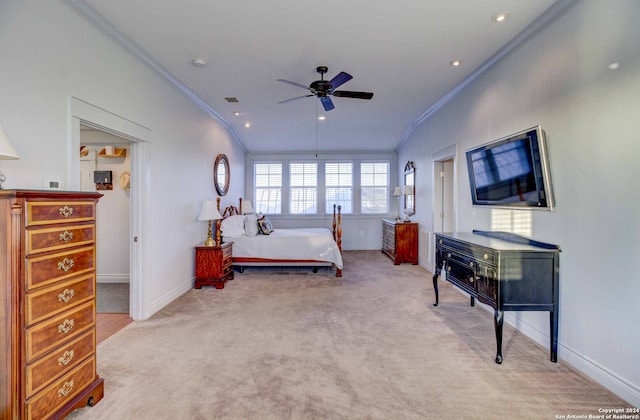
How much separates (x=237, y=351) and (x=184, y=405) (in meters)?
0.71

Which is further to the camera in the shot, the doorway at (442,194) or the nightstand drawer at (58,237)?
the doorway at (442,194)

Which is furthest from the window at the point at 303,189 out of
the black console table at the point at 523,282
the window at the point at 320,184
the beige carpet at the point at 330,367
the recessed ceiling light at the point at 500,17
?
the black console table at the point at 523,282

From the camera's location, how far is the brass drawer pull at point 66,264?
165 centimetres

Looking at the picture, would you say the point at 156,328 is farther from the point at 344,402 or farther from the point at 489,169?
the point at 489,169

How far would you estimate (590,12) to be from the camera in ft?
7.19

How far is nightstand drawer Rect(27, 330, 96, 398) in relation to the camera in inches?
59.4

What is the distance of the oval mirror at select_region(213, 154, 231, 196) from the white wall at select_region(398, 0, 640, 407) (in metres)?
4.65

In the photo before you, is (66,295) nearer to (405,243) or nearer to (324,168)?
(405,243)

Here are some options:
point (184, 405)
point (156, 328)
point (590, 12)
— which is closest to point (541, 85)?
point (590, 12)

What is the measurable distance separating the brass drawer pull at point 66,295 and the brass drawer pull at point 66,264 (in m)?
0.13

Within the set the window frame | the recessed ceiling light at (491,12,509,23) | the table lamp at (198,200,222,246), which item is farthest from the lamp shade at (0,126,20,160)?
the window frame

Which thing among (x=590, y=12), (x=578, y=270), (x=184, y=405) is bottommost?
(x=184, y=405)

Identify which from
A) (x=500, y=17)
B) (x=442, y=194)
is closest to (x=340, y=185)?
(x=442, y=194)

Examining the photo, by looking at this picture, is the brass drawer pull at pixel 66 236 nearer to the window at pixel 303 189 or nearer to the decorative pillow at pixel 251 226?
the decorative pillow at pixel 251 226
